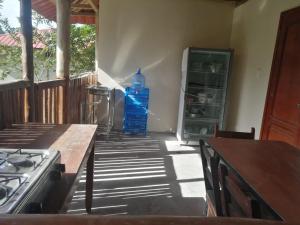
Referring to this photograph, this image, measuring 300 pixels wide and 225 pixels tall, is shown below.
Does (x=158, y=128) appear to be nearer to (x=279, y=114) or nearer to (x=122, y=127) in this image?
(x=122, y=127)

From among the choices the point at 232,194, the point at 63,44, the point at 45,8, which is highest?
the point at 45,8

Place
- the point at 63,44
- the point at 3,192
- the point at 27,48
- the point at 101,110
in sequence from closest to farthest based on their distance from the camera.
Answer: the point at 3,192
the point at 27,48
the point at 63,44
the point at 101,110

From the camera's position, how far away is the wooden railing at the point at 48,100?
5.91 ft

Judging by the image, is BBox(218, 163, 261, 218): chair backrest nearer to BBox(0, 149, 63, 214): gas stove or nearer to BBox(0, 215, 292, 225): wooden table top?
BBox(0, 215, 292, 225): wooden table top

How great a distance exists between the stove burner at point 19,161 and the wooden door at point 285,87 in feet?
8.46

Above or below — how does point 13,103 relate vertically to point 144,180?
above

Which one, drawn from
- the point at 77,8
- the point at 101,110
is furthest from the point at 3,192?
the point at 77,8

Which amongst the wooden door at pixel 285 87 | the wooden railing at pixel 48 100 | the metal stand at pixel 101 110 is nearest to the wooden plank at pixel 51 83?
the wooden railing at pixel 48 100

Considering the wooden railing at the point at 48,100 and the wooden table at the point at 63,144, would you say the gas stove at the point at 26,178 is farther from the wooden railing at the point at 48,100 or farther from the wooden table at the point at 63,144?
the wooden railing at the point at 48,100

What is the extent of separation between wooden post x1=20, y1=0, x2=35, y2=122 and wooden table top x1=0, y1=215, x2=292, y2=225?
1838mm

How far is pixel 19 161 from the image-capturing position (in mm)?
944

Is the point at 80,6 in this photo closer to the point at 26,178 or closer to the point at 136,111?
the point at 136,111

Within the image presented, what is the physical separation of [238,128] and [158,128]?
1459 millimetres

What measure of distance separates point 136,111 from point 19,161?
137 inches
